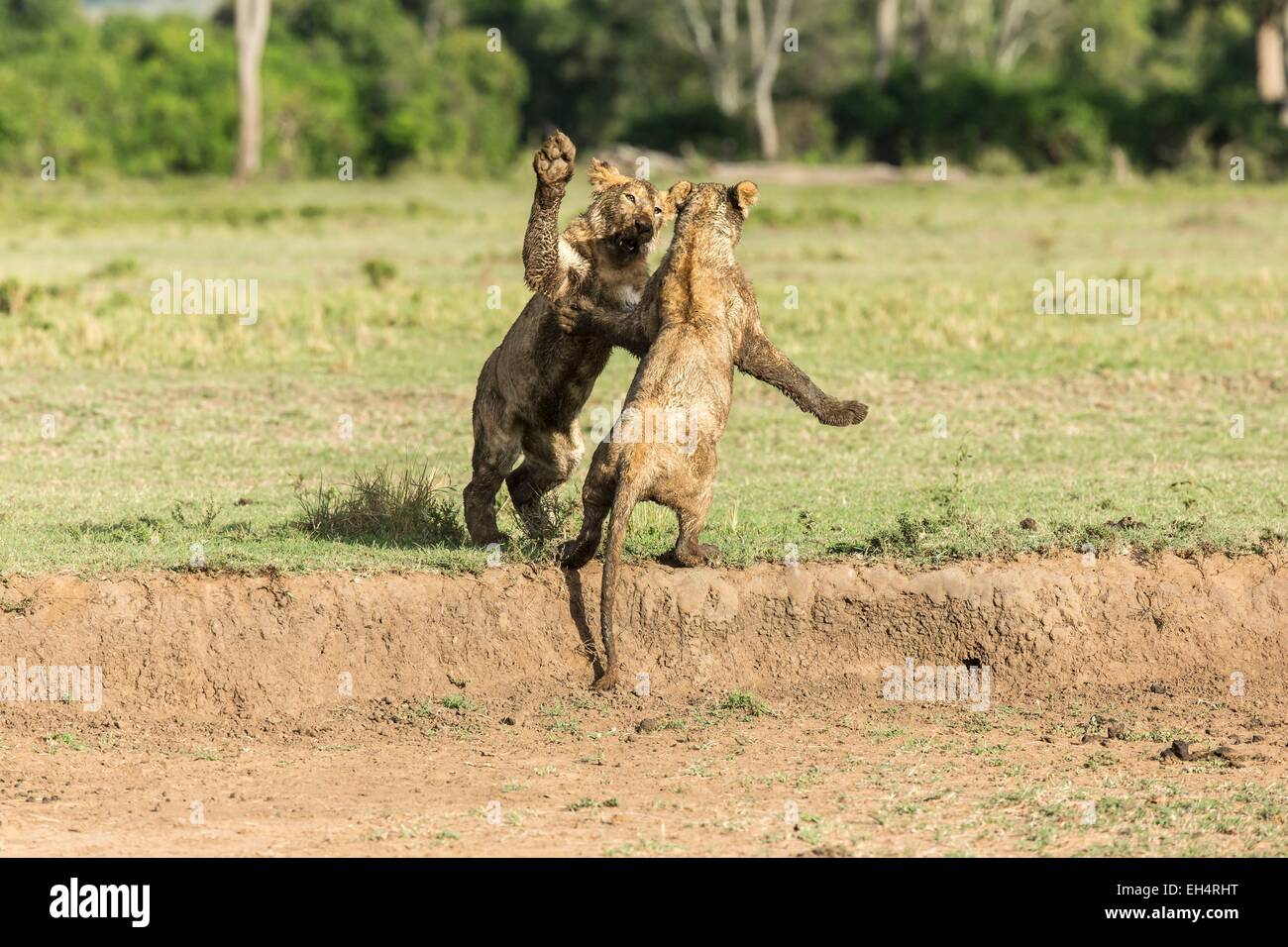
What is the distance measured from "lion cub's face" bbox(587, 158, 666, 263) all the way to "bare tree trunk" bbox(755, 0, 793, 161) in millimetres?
40259

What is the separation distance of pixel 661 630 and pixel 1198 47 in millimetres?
65073

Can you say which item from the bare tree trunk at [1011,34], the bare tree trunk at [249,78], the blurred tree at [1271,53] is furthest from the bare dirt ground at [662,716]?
the bare tree trunk at [1011,34]

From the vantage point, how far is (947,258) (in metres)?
23.4

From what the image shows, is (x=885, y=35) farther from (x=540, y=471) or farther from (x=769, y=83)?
Answer: (x=540, y=471)

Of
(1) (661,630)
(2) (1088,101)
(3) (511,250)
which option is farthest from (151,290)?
(2) (1088,101)

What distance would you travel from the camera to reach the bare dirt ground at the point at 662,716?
22.2 ft

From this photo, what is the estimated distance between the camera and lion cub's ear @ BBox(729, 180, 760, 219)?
7918 mm

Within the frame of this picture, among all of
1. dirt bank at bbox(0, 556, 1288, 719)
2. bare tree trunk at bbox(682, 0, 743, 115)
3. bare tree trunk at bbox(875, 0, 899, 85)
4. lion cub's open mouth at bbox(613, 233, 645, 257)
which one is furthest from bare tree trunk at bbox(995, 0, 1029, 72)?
lion cub's open mouth at bbox(613, 233, 645, 257)

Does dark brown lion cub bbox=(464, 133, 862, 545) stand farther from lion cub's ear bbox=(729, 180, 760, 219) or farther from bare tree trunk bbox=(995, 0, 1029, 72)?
bare tree trunk bbox=(995, 0, 1029, 72)

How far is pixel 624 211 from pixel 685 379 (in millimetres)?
788

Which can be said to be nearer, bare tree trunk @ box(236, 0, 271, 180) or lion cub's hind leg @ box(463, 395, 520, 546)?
lion cub's hind leg @ box(463, 395, 520, 546)

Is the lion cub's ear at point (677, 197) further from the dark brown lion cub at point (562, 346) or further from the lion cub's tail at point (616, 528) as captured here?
the lion cub's tail at point (616, 528)

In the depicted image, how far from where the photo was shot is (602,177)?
8.23 m
